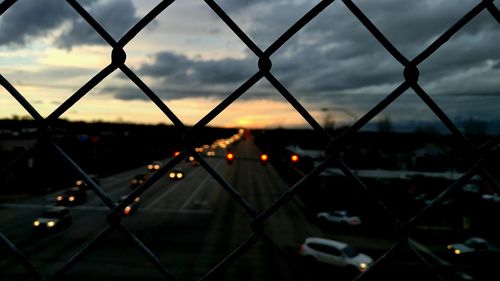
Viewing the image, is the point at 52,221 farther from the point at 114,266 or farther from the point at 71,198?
the point at 114,266

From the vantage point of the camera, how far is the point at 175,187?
143 feet

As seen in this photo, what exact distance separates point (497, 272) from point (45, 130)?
19.6m

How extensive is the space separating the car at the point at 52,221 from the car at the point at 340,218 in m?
15.7

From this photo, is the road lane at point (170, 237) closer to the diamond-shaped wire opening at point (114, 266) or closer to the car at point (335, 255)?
the diamond-shaped wire opening at point (114, 266)

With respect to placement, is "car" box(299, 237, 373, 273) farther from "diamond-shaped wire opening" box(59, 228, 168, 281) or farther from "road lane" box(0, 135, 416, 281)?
"diamond-shaped wire opening" box(59, 228, 168, 281)

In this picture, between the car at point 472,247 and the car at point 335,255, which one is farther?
the car at point 472,247

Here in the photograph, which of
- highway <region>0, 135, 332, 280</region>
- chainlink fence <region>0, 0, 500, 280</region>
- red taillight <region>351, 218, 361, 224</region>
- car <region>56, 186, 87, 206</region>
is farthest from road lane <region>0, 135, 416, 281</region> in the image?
chainlink fence <region>0, 0, 500, 280</region>

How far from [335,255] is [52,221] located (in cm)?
1535

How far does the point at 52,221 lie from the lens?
73.8 ft

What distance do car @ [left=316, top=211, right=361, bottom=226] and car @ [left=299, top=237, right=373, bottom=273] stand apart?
287 inches

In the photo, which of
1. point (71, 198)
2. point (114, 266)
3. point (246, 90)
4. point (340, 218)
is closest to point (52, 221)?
point (71, 198)

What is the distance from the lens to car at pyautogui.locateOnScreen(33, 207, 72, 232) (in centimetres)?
2218

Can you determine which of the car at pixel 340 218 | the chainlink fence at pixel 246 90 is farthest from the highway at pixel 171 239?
the chainlink fence at pixel 246 90

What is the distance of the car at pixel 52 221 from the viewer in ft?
72.8
